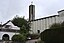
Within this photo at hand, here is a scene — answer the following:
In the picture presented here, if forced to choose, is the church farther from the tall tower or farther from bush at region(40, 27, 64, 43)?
bush at region(40, 27, 64, 43)

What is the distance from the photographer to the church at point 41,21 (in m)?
52.1

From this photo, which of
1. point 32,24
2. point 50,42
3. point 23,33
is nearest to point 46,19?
point 32,24

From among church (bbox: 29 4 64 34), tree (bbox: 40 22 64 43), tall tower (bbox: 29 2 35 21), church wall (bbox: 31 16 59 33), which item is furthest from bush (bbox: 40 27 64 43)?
tall tower (bbox: 29 2 35 21)

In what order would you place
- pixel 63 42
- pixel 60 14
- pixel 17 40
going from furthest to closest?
pixel 60 14 < pixel 17 40 < pixel 63 42

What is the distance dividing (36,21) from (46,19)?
4.31 meters

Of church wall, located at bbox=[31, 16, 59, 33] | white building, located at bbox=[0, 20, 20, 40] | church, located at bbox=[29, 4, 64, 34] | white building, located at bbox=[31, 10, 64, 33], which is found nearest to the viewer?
white building, located at bbox=[31, 10, 64, 33]

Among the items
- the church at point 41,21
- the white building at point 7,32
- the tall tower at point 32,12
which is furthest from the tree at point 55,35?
the tall tower at point 32,12

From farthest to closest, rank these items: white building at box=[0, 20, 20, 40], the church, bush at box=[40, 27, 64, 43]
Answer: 1. white building at box=[0, 20, 20, 40]
2. the church
3. bush at box=[40, 27, 64, 43]

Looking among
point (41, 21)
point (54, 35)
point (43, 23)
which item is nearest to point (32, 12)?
point (41, 21)

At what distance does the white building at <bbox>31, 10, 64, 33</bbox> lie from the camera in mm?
51812

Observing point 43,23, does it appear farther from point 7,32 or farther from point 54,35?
point 54,35

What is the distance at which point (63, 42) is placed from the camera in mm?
18188

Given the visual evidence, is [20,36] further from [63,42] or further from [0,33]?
[63,42]

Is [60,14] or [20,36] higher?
[60,14]
